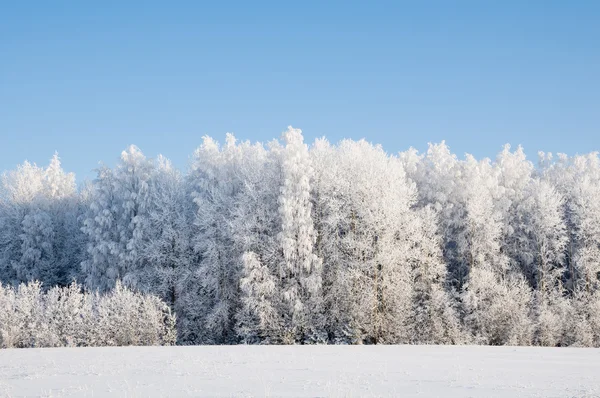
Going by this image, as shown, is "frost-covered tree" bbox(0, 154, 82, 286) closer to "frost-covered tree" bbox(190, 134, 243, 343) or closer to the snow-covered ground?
"frost-covered tree" bbox(190, 134, 243, 343)

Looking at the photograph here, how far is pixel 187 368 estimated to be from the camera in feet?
62.3

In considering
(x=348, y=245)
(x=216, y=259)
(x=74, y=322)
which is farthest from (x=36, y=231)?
(x=348, y=245)

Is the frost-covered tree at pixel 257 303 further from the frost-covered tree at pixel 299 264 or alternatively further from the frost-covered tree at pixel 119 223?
the frost-covered tree at pixel 119 223

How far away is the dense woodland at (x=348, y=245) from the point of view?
1542 inches

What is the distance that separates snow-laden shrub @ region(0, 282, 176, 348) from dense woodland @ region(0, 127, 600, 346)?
260 cm

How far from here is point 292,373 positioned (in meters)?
18.1

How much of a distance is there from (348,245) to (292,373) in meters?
22.8

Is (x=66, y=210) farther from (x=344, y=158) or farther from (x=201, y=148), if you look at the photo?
(x=344, y=158)

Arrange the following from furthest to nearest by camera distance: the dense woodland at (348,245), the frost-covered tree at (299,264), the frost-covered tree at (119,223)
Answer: the frost-covered tree at (119,223)
the dense woodland at (348,245)
the frost-covered tree at (299,264)

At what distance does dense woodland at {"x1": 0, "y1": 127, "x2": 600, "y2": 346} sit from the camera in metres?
39.2

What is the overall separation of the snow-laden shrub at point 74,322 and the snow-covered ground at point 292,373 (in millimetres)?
5368

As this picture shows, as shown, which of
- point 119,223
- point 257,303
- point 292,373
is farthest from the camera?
point 119,223

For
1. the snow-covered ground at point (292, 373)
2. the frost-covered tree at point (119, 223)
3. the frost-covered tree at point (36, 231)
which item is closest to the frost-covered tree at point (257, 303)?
the frost-covered tree at point (119, 223)

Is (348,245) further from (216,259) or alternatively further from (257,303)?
(216,259)
